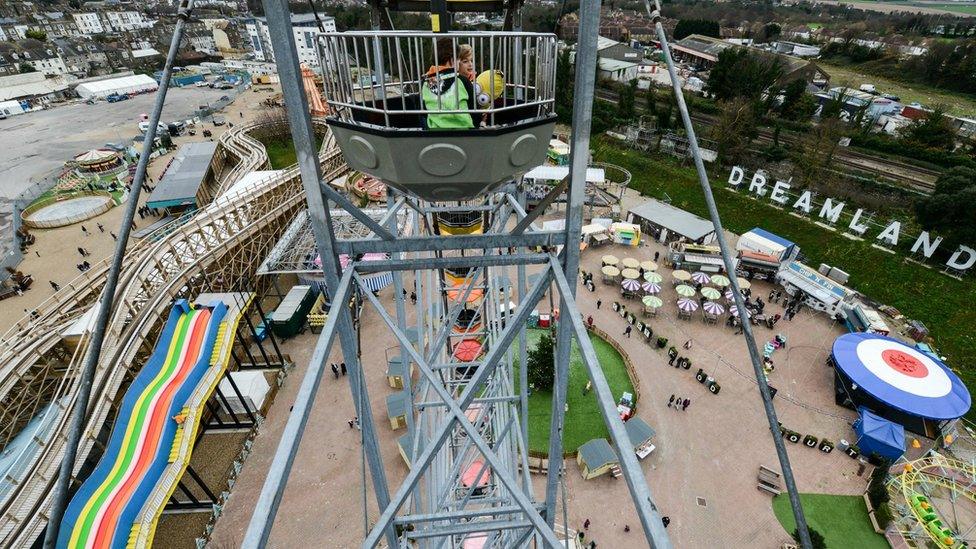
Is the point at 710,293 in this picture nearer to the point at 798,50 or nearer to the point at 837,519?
the point at 837,519

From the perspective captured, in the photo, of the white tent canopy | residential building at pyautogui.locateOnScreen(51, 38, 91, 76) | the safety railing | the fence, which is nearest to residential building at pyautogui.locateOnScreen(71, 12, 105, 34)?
residential building at pyautogui.locateOnScreen(51, 38, 91, 76)

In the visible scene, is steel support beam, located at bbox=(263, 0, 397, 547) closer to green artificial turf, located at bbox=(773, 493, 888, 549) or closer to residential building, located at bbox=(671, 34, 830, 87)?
green artificial turf, located at bbox=(773, 493, 888, 549)

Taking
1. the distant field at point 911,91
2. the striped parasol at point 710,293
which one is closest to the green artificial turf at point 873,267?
the striped parasol at point 710,293

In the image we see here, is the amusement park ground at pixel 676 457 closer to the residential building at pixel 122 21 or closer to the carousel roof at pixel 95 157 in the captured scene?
the carousel roof at pixel 95 157

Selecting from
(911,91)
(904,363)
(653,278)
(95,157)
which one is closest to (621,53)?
(911,91)

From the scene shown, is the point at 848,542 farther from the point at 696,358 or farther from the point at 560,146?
the point at 560,146

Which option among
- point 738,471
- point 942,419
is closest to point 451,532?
point 738,471
